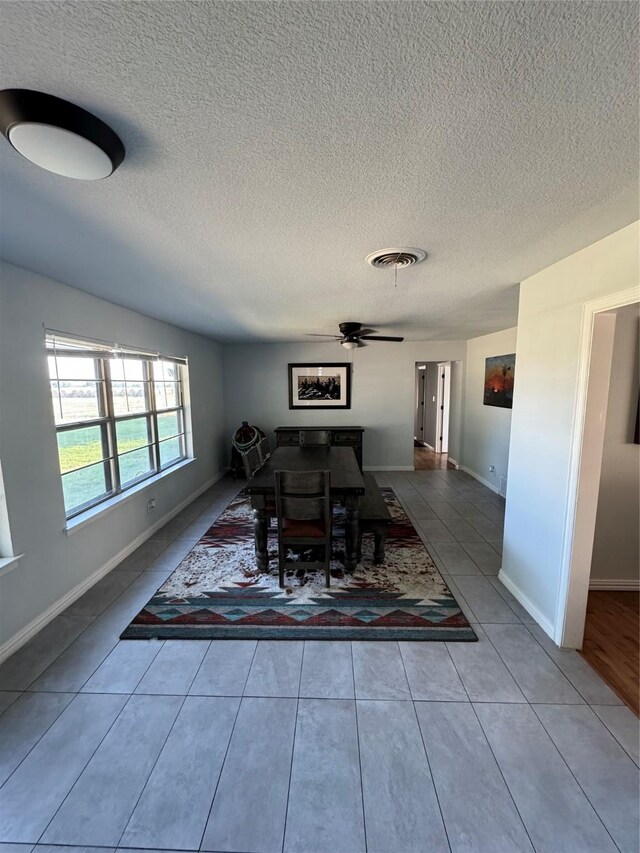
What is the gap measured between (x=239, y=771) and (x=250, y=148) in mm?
2300

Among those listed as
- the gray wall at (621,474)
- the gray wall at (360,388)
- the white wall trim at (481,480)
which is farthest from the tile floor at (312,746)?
the gray wall at (360,388)

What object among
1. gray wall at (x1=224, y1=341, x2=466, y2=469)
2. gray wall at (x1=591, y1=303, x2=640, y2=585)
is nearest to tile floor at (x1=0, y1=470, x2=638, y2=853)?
gray wall at (x1=591, y1=303, x2=640, y2=585)

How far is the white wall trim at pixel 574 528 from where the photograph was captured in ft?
5.79

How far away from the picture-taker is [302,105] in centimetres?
86

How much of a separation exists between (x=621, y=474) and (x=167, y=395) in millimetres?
4532

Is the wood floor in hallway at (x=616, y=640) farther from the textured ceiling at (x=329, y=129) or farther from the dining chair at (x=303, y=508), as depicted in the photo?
the textured ceiling at (x=329, y=129)

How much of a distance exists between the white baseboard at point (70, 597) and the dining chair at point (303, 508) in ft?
4.98

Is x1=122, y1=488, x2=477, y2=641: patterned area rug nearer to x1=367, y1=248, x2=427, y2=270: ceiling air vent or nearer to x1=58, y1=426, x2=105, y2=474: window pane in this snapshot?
x1=58, y1=426, x2=105, y2=474: window pane

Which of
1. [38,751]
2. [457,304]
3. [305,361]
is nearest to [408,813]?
[38,751]

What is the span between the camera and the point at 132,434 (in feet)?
10.9

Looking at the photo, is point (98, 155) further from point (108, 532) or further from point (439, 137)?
point (108, 532)

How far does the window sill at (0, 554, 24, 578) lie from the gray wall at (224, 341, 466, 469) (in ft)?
13.4

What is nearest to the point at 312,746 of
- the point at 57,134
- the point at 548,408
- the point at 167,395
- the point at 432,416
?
the point at 548,408

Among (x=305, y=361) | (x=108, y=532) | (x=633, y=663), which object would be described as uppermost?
(x=305, y=361)
